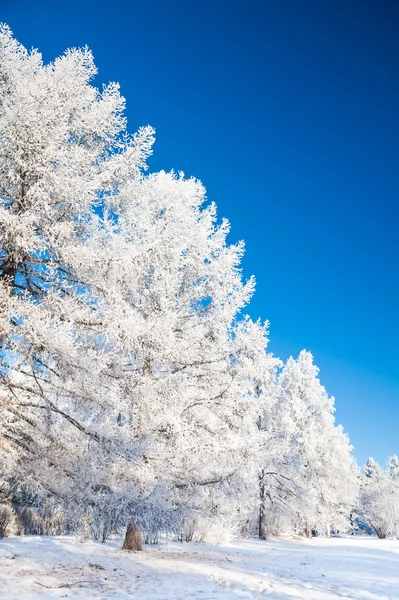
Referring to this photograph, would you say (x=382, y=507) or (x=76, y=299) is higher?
(x=76, y=299)

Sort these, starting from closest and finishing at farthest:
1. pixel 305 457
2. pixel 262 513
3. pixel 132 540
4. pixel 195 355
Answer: pixel 195 355 → pixel 132 540 → pixel 262 513 → pixel 305 457

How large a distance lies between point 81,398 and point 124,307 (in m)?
1.59

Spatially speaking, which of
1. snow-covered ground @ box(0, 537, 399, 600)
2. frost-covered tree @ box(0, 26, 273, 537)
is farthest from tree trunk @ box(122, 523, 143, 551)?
frost-covered tree @ box(0, 26, 273, 537)

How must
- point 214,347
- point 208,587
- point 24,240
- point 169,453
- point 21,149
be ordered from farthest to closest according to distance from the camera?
point 214,347
point 169,453
point 208,587
point 21,149
point 24,240

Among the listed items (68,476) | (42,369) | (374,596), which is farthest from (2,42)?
(374,596)

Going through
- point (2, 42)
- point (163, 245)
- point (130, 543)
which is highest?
point (2, 42)

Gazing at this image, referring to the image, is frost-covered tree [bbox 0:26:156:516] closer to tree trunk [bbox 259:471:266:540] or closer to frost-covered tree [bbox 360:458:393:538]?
tree trunk [bbox 259:471:266:540]

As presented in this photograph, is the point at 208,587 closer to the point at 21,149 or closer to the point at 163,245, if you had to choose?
the point at 163,245

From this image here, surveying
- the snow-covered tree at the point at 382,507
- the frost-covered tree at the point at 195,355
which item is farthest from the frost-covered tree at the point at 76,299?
the snow-covered tree at the point at 382,507

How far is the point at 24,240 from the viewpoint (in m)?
5.76

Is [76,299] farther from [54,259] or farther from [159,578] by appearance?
[159,578]

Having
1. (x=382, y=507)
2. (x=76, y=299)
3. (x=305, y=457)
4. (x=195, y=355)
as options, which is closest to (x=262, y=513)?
(x=305, y=457)

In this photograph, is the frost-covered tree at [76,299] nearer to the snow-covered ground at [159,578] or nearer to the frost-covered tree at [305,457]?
the snow-covered ground at [159,578]

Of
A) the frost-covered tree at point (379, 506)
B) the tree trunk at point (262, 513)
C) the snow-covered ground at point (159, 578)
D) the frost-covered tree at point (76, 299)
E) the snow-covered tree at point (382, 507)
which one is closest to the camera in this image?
the snow-covered ground at point (159, 578)
